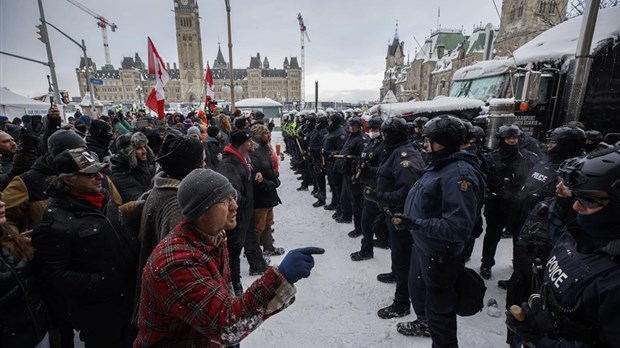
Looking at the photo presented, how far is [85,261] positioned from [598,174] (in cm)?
310

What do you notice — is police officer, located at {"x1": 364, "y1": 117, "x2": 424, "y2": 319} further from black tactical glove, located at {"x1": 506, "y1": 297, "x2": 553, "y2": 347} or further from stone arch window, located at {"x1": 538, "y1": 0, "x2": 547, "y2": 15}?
stone arch window, located at {"x1": 538, "y1": 0, "x2": 547, "y2": 15}

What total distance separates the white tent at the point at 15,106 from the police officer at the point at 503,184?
2313cm

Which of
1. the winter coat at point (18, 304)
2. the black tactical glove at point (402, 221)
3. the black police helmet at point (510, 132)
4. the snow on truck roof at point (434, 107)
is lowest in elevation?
the winter coat at point (18, 304)

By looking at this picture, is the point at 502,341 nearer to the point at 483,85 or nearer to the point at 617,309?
the point at 617,309

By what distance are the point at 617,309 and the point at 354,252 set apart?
14.0ft

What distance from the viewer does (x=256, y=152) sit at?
15.9 feet

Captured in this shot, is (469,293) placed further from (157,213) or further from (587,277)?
(157,213)

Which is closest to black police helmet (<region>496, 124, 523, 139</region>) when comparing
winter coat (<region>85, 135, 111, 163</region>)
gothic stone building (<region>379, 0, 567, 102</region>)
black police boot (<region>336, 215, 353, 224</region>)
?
black police boot (<region>336, 215, 353, 224</region>)

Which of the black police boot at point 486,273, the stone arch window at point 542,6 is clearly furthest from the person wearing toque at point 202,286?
the stone arch window at point 542,6

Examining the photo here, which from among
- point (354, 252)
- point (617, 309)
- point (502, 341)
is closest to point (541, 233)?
point (502, 341)

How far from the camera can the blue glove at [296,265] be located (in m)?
1.35

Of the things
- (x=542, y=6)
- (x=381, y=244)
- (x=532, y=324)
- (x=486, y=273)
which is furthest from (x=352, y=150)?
(x=542, y=6)

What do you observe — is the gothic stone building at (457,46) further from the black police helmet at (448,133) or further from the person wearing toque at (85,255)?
the person wearing toque at (85,255)

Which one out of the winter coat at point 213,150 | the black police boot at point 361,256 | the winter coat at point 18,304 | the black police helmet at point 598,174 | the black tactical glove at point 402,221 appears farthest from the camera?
the winter coat at point 213,150
